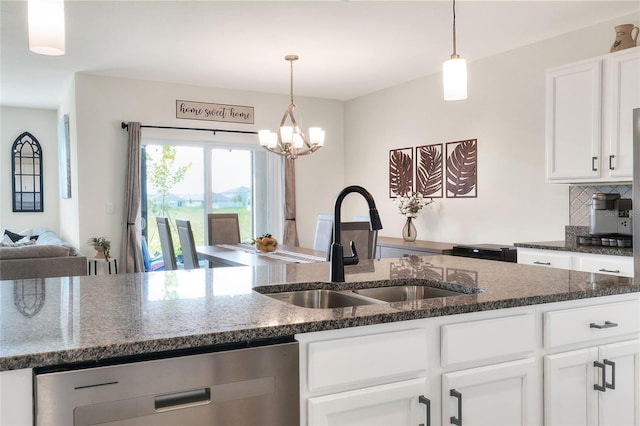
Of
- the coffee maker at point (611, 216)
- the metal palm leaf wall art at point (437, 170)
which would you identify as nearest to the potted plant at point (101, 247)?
the metal palm leaf wall art at point (437, 170)

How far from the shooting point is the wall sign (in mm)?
6008

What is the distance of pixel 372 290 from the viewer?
6.58ft

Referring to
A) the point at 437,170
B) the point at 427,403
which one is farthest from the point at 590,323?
the point at 437,170

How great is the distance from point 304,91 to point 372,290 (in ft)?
15.8

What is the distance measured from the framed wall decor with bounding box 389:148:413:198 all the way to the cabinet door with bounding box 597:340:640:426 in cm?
411

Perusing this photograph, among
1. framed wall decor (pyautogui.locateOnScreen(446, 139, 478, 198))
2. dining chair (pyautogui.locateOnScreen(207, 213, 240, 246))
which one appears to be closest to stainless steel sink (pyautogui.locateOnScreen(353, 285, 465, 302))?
framed wall decor (pyautogui.locateOnScreen(446, 139, 478, 198))

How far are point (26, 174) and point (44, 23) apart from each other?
688 cm

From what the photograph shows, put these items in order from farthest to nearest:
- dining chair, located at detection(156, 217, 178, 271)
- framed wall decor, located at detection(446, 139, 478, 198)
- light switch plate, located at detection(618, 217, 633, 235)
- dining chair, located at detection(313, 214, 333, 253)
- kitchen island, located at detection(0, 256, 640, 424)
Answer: framed wall decor, located at detection(446, 139, 478, 198) → dining chair, located at detection(313, 214, 333, 253) → dining chair, located at detection(156, 217, 178, 271) → light switch plate, located at detection(618, 217, 633, 235) → kitchen island, located at detection(0, 256, 640, 424)

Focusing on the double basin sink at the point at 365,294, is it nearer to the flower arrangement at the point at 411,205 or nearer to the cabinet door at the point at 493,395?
the cabinet door at the point at 493,395

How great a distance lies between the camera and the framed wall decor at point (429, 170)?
5.52 metres

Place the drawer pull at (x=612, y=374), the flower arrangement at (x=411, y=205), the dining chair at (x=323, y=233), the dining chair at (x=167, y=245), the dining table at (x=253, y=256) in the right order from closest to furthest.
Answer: the drawer pull at (x=612, y=374)
the dining table at (x=253, y=256)
the dining chair at (x=167, y=245)
the dining chair at (x=323, y=233)
the flower arrangement at (x=411, y=205)

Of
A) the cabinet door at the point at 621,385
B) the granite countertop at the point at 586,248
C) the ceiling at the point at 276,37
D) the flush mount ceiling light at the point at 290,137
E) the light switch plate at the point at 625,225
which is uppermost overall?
the ceiling at the point at 276,37

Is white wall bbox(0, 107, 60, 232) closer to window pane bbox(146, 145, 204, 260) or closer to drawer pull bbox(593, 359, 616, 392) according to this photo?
window pane bbox(146, 145, 204, 260)

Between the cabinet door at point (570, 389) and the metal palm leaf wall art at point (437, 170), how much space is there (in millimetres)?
3457
